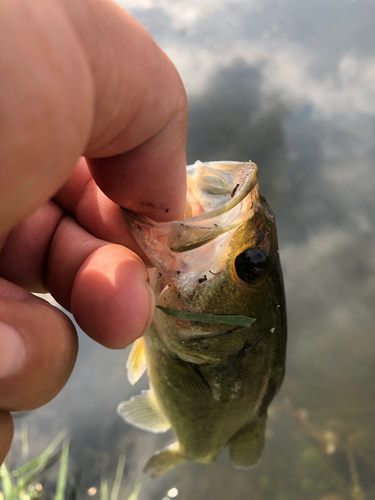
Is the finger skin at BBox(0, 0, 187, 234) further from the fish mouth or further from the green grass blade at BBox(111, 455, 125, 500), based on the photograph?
the green grass blade at BBox(111, 455, 125, 500)

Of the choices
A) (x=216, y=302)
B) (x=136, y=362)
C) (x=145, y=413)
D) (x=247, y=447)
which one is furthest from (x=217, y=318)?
(x=145, y=413)

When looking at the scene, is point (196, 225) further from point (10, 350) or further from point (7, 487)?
point (7, 487)

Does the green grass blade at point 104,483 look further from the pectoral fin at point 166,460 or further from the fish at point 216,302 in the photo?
the fish at point 216,302

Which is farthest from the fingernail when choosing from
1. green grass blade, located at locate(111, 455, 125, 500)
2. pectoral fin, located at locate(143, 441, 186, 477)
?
green grass blade, located at locate(111, 455, 125, 500)

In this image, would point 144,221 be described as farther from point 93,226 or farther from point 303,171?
point 303,171

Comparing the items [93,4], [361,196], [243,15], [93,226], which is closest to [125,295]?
[93,226]
